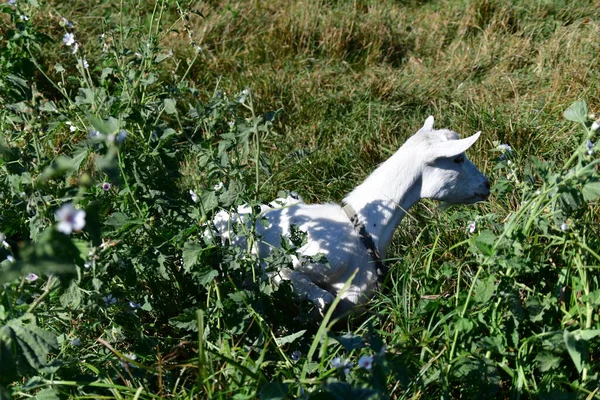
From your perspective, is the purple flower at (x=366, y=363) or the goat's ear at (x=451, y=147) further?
the goat's ear at (x=451, y=147)

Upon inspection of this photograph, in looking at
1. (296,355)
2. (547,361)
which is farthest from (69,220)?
(547,361)

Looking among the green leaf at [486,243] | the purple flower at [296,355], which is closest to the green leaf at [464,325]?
the green leaf at [486,243]

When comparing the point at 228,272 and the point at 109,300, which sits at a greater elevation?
the point at 109,300

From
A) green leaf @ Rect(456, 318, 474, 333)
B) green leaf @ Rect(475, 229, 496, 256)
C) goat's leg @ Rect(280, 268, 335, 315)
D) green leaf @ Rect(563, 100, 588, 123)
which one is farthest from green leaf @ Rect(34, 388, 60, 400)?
green leaf @ Rect(563, 100, 588, 123)

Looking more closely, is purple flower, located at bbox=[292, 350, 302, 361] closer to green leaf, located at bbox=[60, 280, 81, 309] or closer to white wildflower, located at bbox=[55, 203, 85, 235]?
green leaf, located at bbox=[60, 280, 81, 309]

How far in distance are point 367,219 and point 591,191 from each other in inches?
45.3

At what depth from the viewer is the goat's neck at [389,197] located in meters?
3.54

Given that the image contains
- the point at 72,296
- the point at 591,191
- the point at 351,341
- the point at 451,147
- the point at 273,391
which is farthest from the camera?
the point at 451,147

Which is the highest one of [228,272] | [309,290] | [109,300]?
[109,300]

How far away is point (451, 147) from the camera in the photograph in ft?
11.3

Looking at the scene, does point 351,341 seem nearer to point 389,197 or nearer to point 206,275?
point 206,275

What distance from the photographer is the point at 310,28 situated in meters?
5.90

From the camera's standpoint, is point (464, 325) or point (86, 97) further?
point (86, 97)

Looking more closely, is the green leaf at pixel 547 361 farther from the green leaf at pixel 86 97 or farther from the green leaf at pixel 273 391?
the green leaf at pixel 86 97
